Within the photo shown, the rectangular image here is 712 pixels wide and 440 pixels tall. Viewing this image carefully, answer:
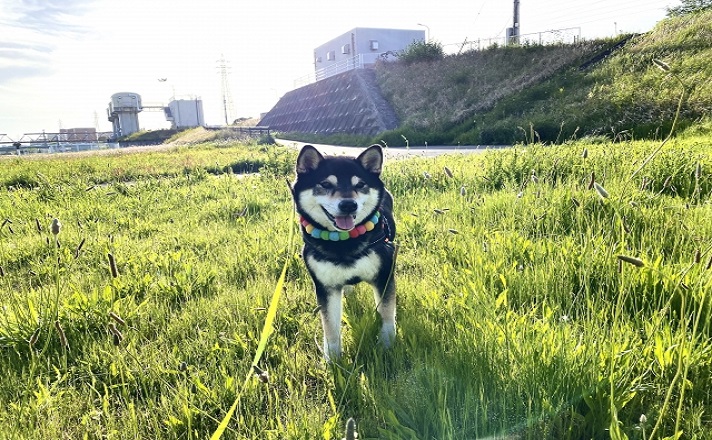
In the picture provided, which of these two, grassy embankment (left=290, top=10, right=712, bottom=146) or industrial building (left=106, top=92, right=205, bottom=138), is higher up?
industrial building (left=106, top=92, right=205, bottom=138)

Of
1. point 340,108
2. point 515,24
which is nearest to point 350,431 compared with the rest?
point 515,24

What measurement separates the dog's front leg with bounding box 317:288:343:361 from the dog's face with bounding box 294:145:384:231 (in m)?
0.42

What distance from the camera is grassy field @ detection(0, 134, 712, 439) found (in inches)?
71.6

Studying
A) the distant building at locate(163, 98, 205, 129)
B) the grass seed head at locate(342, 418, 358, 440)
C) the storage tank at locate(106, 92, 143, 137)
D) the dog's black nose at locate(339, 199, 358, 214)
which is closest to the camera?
the grass seed head at locate(342, 418, 358, 440)

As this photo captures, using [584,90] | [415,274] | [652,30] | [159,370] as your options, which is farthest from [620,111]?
[159,370]

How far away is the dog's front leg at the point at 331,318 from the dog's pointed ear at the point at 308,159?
2.61ft

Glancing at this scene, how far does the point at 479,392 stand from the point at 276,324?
164cm

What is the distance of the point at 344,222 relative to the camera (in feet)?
7.73

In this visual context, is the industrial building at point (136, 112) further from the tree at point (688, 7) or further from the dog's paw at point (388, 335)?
the dog's paw at point (388, 335)

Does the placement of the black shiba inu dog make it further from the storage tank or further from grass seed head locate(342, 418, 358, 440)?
the storage tank

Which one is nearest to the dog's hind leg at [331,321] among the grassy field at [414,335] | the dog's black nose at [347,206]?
the grassy field at [414,335]

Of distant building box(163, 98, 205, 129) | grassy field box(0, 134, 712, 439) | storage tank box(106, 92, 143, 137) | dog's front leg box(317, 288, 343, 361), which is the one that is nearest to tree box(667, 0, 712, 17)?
grassy field box(0, 134, 712, 439)

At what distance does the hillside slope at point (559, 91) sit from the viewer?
13.8 metres

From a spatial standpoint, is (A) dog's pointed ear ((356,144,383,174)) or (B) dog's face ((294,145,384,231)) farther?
(A) dog's pointed ear ((356,144,383,174))
